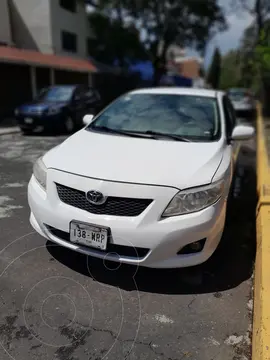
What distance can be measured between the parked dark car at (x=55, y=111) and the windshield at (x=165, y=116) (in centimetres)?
672

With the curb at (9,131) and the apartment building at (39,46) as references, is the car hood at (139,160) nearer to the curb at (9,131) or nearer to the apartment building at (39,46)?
the curb at (9,131)

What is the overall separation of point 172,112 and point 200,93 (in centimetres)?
75

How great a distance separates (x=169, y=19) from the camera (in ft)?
75.9

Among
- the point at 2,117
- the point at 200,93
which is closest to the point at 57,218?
the point at 200,93

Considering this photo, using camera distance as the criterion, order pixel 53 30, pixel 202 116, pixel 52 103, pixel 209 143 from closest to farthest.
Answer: pixel 209 143, pixel 202 116, pixel 52 103, pixel 53 30

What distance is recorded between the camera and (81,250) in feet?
9.53

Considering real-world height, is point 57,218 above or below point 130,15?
below

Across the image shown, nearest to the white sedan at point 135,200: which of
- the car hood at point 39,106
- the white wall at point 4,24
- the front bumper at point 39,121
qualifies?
the front bumper at point 39,121

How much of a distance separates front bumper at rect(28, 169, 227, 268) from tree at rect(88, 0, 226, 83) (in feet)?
72.0

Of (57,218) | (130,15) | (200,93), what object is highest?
(130,15)

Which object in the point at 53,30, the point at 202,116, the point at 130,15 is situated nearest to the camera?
the point at 202,116

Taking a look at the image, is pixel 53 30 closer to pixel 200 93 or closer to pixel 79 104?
pixel 79 104

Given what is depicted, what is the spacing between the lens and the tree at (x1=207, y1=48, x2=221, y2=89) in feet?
196

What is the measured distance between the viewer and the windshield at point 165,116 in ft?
13.1
